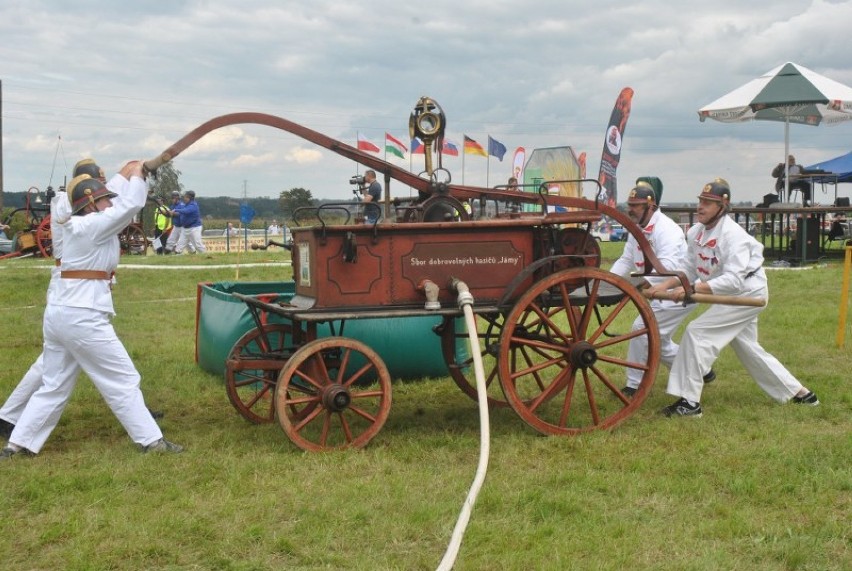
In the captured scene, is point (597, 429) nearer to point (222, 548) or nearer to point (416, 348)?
point (416, 348)

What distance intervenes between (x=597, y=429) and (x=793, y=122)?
14.7 m

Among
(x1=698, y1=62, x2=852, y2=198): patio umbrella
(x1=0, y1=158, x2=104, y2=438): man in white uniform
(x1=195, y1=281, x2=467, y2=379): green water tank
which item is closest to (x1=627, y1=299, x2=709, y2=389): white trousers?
(x1=195, y1=281, x2=467, y2=379): green water tank

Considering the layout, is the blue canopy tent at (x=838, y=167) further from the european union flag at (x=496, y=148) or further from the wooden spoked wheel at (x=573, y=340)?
the wooden spoked wheel at (x=573, y=340)

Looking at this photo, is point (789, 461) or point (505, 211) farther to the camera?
point (505, 211)

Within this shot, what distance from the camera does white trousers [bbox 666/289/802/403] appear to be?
254 inches

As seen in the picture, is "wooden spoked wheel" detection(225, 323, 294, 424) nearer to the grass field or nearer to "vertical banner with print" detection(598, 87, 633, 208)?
the grass field

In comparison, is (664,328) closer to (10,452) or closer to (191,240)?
(10,452)

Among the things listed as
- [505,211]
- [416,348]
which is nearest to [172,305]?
[416,348]

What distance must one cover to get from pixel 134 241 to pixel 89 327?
762 inches

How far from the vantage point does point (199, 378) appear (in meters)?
8.02

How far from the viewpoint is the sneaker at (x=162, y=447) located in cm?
558

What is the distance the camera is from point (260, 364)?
5906 millimetres

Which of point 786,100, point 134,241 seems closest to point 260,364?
point 786,100

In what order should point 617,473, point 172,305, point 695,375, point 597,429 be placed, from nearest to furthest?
point 617,473
point 597,429
point 695,375
point 172,305
